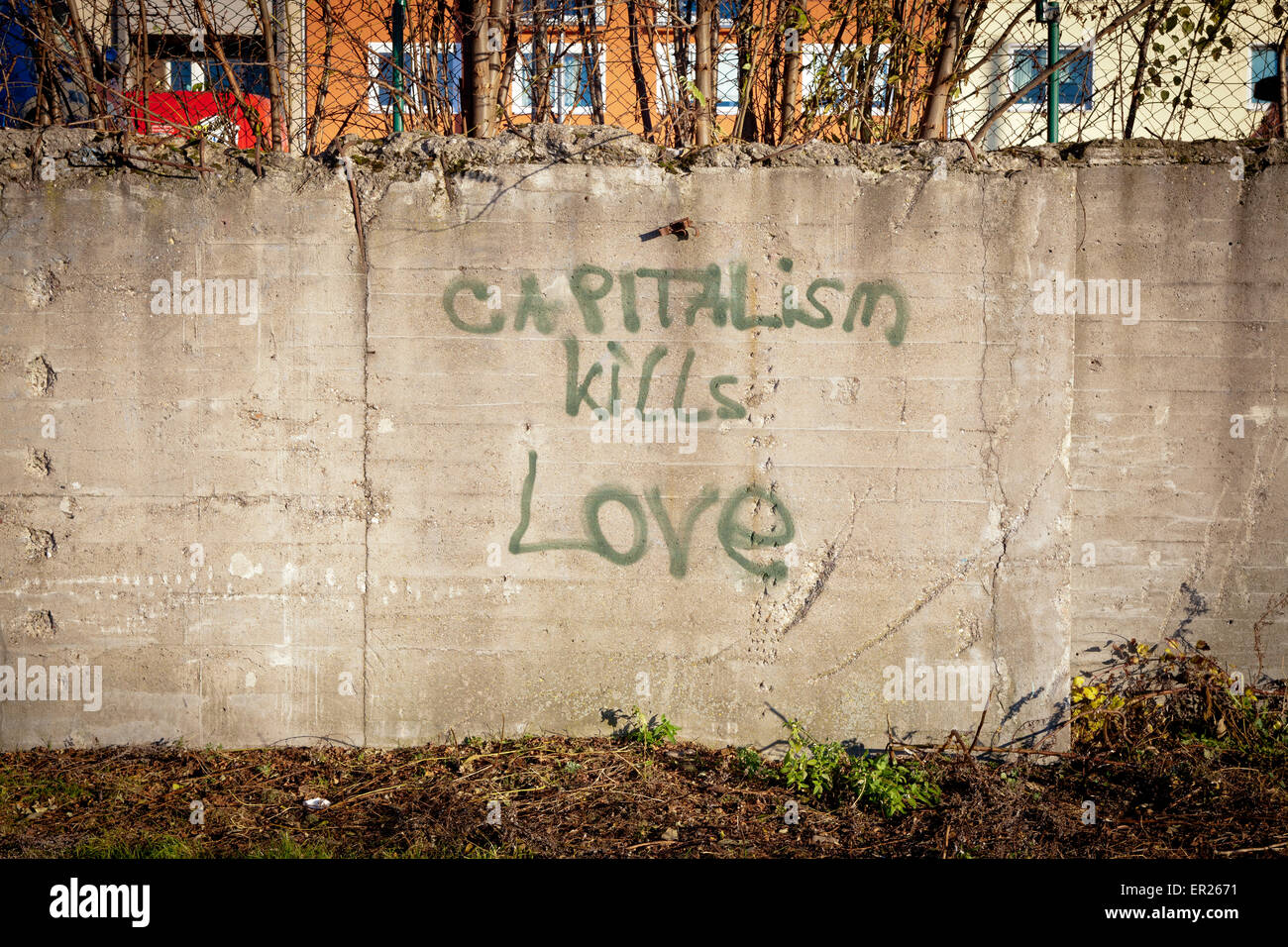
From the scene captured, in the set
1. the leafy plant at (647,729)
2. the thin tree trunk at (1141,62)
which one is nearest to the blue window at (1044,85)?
the thin tree trunk at (1141,62)

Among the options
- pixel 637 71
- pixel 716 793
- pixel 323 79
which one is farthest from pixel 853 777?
pixel 323 79

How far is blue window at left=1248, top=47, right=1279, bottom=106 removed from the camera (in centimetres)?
406

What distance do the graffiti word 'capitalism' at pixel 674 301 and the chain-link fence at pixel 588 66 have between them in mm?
811

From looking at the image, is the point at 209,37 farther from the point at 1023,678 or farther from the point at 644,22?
the point at 1023,678

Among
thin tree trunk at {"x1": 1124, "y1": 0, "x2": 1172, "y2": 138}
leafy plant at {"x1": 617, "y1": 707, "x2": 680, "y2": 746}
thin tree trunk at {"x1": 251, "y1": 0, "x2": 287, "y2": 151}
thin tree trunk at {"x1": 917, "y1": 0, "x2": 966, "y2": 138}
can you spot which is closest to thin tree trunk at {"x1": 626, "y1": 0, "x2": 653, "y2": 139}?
thin tree trunk at {"x1": 917, "y1": 0, "x2": 966, "y2": 138}

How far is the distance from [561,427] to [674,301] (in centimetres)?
67

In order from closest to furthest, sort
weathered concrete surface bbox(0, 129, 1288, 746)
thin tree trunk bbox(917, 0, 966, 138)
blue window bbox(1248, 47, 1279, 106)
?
weathered concrete surface bbox(0, 129, 1288, 746), thin tree trunk bbox(917, 0, 966, 138), blue window bbox(1248, 47, 1279, 106)

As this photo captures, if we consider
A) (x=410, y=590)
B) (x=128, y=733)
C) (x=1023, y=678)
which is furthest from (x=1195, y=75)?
(x=128, y=733)

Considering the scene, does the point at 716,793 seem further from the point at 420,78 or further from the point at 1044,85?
the point at 1044,85

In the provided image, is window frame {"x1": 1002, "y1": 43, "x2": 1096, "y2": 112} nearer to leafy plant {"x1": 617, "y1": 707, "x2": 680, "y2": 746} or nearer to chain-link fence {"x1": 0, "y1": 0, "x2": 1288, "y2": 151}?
chain-link fence {"x1": 0, "y1": 0, "x2": 1288, "y2": 151}

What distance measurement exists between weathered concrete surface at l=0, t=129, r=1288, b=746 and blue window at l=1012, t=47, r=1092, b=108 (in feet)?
2.52

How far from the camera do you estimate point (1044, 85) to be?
415cm
